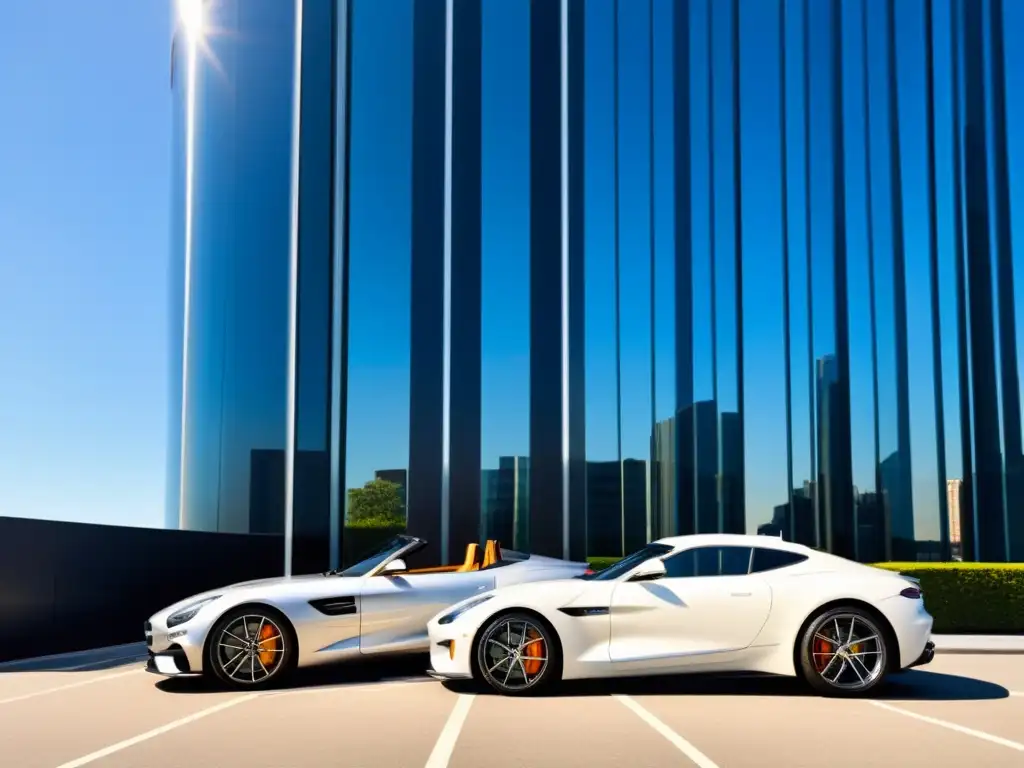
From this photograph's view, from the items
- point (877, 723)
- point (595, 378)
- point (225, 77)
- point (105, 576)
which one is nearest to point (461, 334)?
point (595, 378)

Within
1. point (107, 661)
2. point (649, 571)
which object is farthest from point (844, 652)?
point (107, 661)

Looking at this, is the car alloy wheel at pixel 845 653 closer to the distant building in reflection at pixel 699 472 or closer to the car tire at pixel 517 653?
the car tire at pixel 517 653

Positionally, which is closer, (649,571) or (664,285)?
(649,571)

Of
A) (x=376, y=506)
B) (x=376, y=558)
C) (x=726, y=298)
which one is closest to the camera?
(x=376, y=558)

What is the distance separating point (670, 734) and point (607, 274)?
13295mm

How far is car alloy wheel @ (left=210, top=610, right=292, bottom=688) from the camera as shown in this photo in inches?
328

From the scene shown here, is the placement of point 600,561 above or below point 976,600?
above

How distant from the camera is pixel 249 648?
845 cm

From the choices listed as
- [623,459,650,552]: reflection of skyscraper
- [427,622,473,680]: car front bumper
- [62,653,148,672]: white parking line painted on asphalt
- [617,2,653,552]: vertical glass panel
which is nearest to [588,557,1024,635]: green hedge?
[623,459,650,552]: reflection of skyscraper

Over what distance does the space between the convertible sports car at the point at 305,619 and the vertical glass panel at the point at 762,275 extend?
1033cm

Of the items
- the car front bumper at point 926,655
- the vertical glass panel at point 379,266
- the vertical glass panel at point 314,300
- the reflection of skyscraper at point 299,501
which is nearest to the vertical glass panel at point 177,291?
the reflection of skyscraper at point 299,501

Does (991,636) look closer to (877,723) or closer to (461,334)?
(877,723)

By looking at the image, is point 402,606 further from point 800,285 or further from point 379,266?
point 800,285

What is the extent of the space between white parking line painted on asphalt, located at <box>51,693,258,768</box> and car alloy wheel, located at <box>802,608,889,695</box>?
14.7 ft
